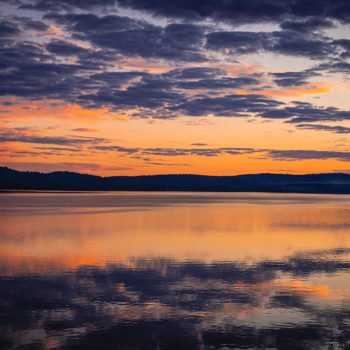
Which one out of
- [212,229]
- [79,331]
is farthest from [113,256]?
[212,229]

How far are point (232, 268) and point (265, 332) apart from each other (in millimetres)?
14472

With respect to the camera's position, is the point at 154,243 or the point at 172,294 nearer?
the point at 172,294

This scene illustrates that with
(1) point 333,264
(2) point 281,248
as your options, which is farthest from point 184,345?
(2) point 281,248

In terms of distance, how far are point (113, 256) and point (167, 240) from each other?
11.0 meters

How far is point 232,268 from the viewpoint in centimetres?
3478

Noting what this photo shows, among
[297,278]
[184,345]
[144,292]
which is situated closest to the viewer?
[184,345]

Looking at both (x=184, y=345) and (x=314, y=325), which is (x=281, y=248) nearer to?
(x=314, y=325)

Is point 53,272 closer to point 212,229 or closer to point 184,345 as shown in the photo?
point 184,345

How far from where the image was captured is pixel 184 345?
62.1 ft

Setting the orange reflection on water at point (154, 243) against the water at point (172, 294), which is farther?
the orange reflection on water at point (154, 243)

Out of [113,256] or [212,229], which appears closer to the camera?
→ [113,256]

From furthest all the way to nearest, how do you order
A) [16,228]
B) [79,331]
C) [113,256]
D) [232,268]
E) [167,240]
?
[16,228]
[167,240]
[113,256]
[232,268]
[79,331]

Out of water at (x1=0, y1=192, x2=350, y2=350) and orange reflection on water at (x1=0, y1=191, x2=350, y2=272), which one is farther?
orange reflection on water at (x1=0, y1=191, x2=350, y2=272)

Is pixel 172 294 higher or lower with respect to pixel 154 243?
lower
